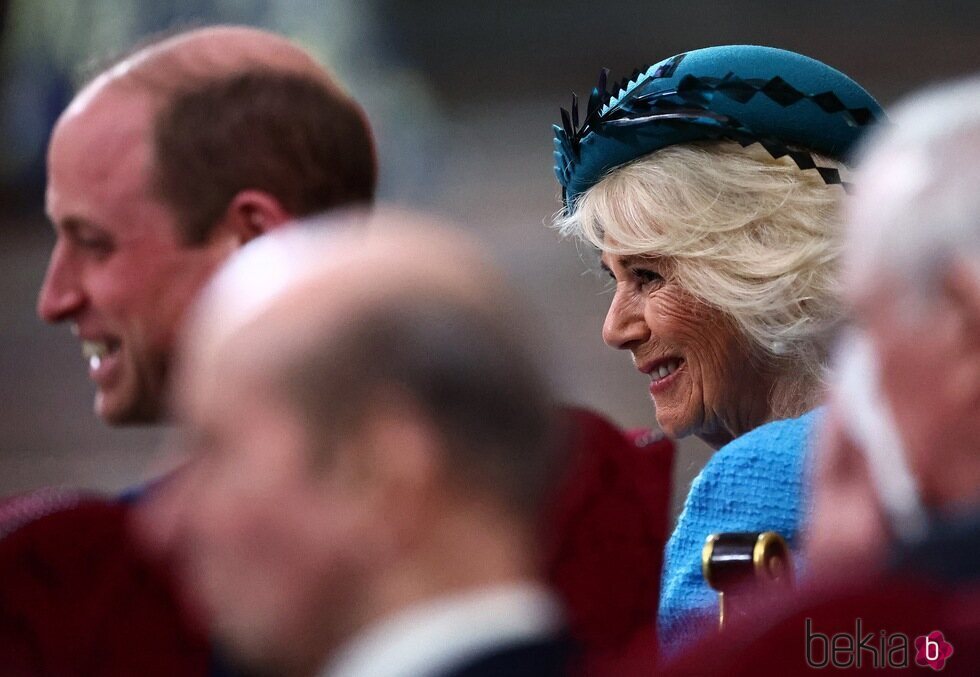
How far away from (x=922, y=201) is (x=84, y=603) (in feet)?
3.84

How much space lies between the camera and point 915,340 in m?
1.15

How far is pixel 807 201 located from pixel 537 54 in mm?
9495

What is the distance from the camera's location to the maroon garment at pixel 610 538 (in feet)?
7.27

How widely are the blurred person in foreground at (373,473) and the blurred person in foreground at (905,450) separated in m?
0.20

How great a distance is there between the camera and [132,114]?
193 centimetres

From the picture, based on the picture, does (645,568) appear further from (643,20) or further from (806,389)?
(643,20)

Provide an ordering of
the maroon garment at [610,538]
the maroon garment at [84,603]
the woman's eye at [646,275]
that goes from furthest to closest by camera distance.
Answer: the woman's eye at [646,275] < the maroon garment at [610,538] < the maroon garment at [84,603]

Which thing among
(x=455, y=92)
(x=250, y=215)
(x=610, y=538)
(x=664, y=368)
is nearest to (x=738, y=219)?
(x=664, y=368)

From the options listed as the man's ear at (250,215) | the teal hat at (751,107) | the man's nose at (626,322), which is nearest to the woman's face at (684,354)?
the man's nose at (626,322)

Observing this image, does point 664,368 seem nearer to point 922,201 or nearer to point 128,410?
point 128,410

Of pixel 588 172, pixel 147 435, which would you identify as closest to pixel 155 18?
pixel 147 435

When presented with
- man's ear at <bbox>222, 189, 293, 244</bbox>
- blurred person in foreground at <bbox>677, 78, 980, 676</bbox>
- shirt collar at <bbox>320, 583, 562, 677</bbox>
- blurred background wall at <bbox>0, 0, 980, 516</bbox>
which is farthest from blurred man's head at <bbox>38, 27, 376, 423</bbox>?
blurred background wall at <bbox>0, 0, 980, 516</bbox>

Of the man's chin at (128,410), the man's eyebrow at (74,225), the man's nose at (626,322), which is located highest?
the man's eyebrow at (74,225)

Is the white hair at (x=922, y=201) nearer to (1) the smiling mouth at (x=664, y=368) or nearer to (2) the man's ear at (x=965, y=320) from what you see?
(2) the man's ear at (x=965, y=320)
